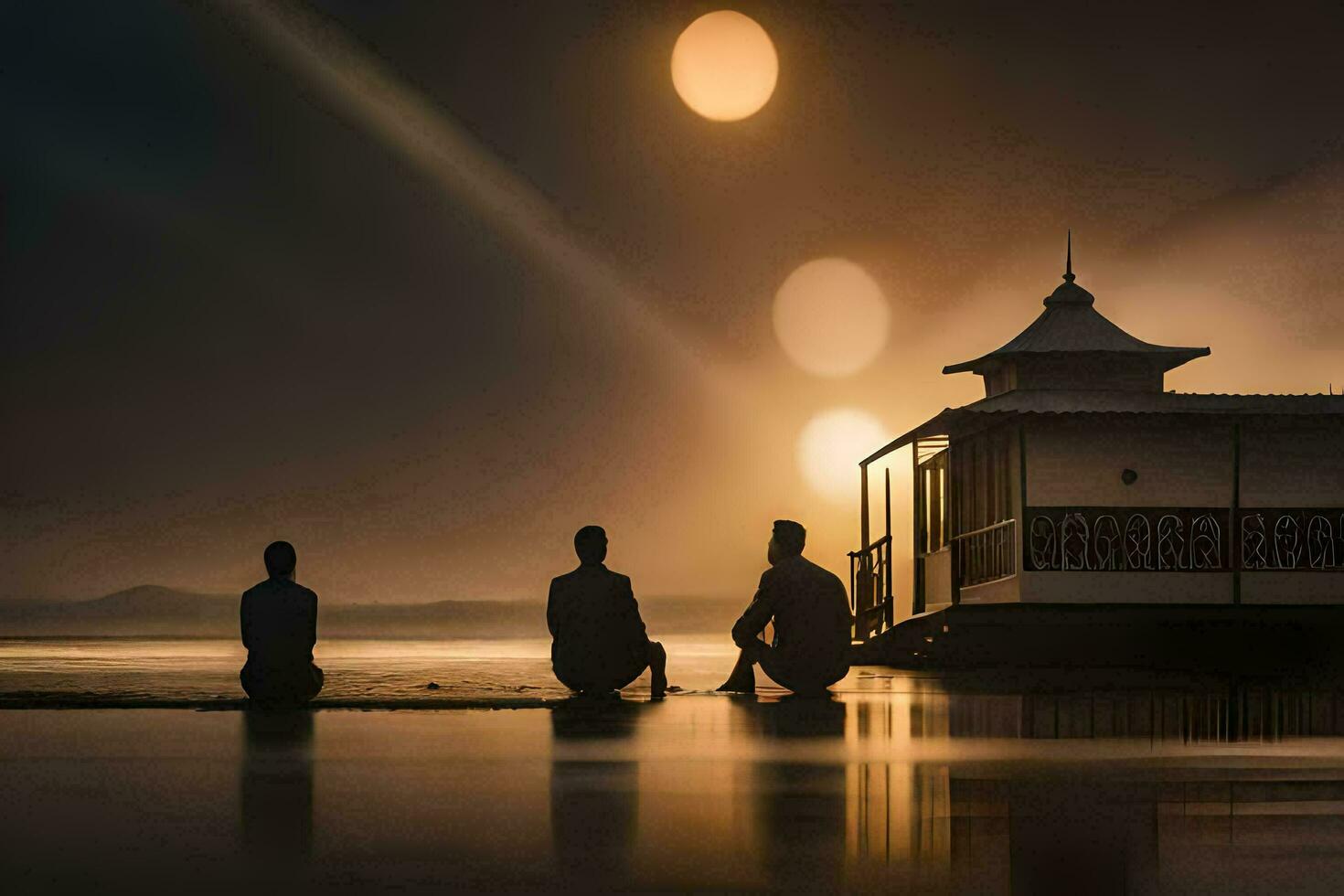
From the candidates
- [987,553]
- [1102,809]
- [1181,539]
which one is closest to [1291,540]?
[1181,539]

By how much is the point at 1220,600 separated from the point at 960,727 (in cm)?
1611

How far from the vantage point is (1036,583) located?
26.3m

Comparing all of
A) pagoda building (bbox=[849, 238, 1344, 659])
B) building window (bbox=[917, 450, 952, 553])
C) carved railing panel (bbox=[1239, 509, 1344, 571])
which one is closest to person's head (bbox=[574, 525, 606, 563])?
pagoda building (bbox=[849, 238, 1344, 659])

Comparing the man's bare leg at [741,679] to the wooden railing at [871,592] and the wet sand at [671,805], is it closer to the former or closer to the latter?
the wet sand at [671,805]

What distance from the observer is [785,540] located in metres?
15.2

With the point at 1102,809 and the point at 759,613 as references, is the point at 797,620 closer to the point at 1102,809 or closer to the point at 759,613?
the point at 759,613

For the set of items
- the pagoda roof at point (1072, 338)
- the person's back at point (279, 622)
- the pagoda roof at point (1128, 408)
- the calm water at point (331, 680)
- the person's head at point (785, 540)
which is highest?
the pagoda roof at point (1072, 338)

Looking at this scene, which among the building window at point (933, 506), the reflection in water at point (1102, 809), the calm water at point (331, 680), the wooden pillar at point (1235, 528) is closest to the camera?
the reflection in water at point (1102, 809)

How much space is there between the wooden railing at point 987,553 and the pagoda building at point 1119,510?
3 centimetres

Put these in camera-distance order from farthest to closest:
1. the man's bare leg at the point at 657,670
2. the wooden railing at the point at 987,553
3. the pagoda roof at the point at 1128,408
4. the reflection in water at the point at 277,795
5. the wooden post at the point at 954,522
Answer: the wooden post at the point at 954,522
the pagoda roof at the point at 1128,408
the wooden railing at the point at 987,553
the man's bare leg at the point at 657,670
the reflection in water at the point at 277,795

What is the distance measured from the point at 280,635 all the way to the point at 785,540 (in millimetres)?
3883

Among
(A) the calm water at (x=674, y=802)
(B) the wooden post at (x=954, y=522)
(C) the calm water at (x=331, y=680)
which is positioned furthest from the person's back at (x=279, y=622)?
(B) the wooden post at (x=954, y=522)

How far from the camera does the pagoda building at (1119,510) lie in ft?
87.3

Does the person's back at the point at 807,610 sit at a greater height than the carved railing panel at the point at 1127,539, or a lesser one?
lesser
